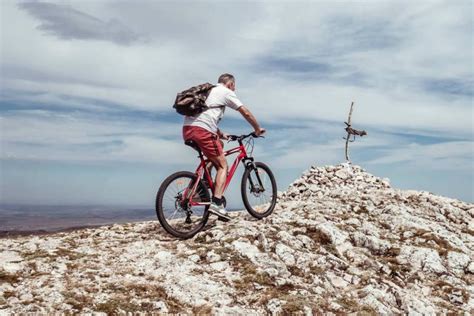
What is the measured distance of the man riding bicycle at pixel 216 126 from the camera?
10188mm

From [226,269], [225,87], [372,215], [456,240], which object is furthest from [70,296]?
[456,240]

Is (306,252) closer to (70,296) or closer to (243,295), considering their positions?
(243,295)

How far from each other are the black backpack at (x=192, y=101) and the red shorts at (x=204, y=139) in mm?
464

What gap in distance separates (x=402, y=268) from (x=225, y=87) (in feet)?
21.8

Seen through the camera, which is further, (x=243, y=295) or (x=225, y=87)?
(x=225, y=87)

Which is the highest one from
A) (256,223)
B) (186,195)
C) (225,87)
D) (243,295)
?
(225,87)

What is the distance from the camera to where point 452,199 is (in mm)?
17203

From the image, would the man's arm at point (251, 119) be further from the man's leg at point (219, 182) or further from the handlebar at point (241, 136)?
the man's leg at point (219, 182)

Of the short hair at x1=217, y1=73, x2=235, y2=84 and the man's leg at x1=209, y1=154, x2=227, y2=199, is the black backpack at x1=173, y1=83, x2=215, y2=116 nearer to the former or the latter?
the short hair at x1=217, y1=73, x2=235, y2=84

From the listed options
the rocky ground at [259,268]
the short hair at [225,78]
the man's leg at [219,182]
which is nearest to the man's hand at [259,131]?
the man's leg at [219,182]

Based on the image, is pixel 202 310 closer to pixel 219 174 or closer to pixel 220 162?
pixel 219 174

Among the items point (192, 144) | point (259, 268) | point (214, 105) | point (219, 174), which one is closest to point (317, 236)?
point (259, 268)

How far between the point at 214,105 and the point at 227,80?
952mm

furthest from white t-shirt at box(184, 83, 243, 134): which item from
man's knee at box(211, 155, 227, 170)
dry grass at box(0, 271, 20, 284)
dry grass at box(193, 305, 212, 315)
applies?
dry grass at box(0, 271, 20, 284)
